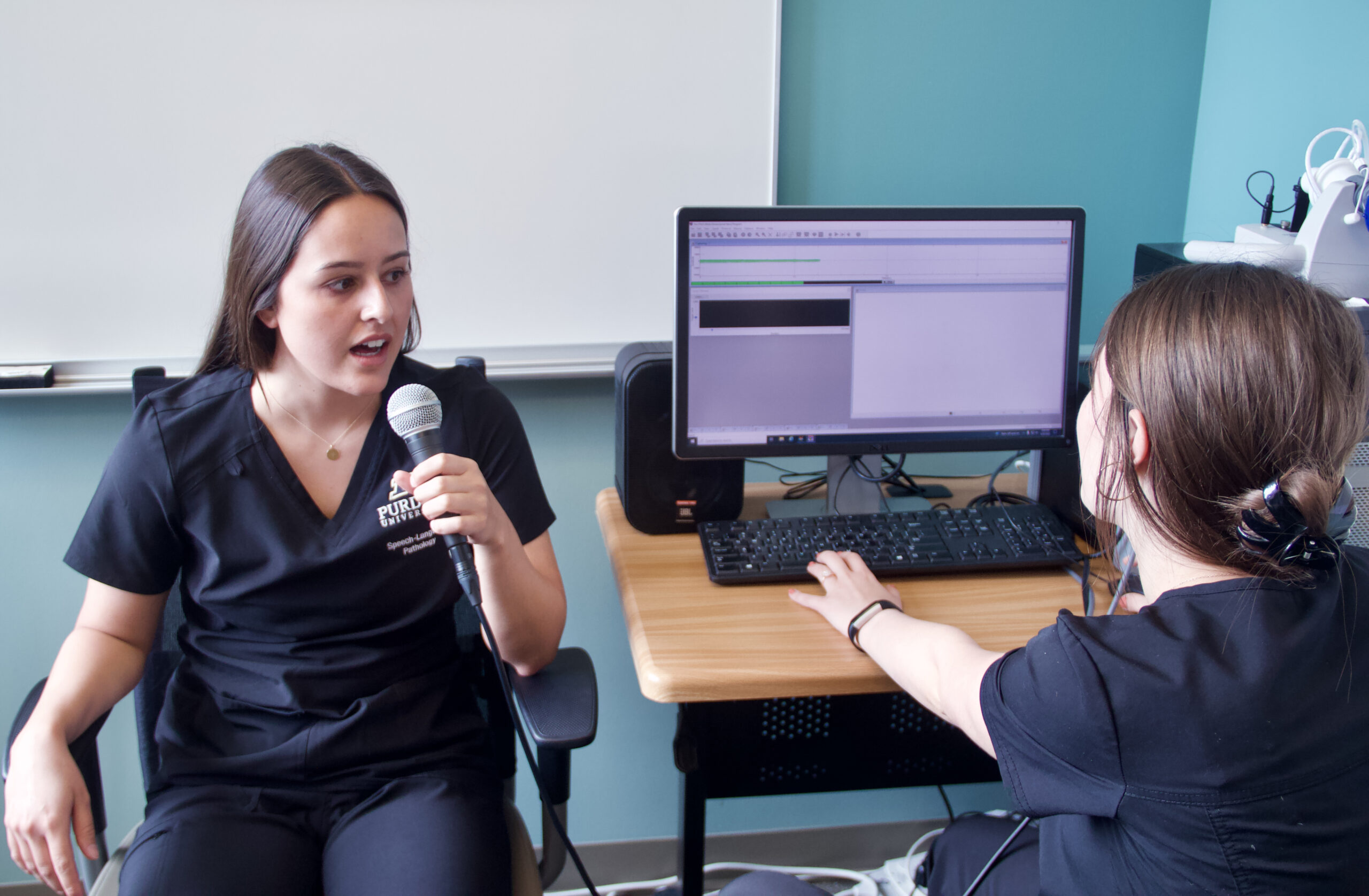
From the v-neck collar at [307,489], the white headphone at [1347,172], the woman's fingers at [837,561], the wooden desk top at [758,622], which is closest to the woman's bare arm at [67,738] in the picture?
the v-neck collar at [307,489]

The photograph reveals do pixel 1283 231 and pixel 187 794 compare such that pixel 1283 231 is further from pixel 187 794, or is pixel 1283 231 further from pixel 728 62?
pixel 187 794

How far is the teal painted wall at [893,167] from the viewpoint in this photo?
5.45 feet

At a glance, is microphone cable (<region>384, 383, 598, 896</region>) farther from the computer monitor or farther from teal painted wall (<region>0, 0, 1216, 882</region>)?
teal painted wall (<region>0, 0, 1216, 882</region>)

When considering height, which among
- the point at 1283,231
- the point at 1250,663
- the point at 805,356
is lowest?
the point at 1250,663

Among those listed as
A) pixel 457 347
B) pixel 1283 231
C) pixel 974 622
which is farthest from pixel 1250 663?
pixel 457 347

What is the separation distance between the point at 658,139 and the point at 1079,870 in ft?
4.15

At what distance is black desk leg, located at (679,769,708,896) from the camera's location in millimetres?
1354

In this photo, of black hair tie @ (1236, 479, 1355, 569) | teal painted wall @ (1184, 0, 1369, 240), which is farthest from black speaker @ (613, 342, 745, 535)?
teal painted wall @ (1184, 0, 1369, 240)

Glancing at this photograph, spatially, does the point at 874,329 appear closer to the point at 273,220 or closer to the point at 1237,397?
the point at 1237,397

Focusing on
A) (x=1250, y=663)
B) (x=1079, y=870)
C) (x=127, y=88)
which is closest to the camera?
(x=1250, y=663)

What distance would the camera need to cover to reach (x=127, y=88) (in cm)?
151

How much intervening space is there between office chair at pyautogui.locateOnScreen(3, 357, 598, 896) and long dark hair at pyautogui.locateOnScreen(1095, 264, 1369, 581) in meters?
0.60

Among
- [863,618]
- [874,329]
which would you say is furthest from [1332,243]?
[863,618]

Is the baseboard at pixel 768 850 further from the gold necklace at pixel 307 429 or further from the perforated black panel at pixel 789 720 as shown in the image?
the gold necklace at pixel 307 429
